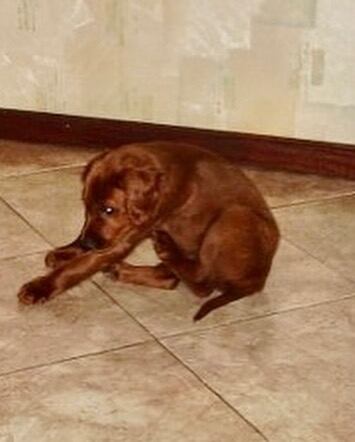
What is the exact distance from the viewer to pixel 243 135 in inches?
114

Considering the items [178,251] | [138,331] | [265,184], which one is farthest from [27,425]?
[265,184]

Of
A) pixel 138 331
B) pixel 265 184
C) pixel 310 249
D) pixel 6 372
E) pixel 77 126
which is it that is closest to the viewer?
pixel 6 372

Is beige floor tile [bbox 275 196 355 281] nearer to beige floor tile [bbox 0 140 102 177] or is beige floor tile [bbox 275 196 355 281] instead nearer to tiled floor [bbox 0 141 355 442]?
tiled floor [bbox 0 141 355 442]

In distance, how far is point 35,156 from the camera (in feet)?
9.67

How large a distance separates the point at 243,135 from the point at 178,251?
83cm

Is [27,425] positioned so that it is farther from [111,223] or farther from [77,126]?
[77,126]

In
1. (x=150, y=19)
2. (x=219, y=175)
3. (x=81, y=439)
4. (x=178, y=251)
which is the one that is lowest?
(x=81, y=439)

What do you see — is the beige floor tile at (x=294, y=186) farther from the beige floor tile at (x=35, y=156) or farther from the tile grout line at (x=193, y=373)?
the tile grout line at (x=193, y=373)

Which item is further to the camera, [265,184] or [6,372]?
[265,184]

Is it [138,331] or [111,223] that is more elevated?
[111,223]

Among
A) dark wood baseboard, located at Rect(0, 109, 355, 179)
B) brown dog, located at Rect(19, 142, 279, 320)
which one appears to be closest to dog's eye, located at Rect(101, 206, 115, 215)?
A: brown dog, located at Rect(19, 142, 279, 320)

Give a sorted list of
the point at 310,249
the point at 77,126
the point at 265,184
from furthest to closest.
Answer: the point at 77,126
the point at 265,184
the point at 310,249

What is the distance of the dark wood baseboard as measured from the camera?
2.85 m

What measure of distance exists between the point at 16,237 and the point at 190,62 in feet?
2.44
